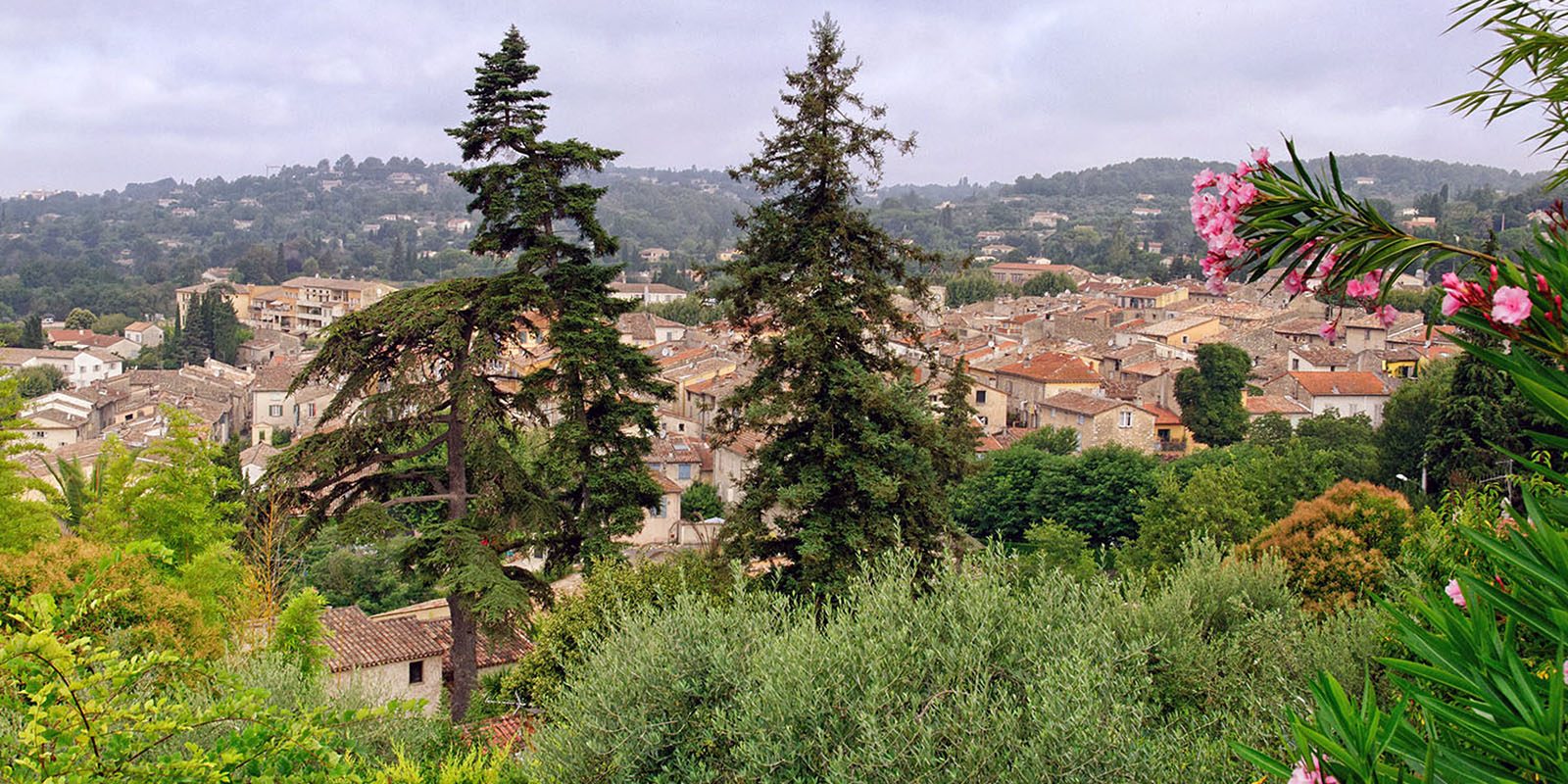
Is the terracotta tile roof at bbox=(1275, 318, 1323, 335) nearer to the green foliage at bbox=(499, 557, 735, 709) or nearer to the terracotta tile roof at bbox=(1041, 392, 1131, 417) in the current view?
the terracotta tile roof at bbox=(1041, 392, 1131, 417)

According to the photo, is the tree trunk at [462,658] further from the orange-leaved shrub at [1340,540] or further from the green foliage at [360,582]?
the green foliage at [360,582]

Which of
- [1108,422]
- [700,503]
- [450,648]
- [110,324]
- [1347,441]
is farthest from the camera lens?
[110,324]

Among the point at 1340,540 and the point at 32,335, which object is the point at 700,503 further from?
the point at 32,335

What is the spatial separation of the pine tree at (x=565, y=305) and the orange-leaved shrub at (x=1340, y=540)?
26.6ft

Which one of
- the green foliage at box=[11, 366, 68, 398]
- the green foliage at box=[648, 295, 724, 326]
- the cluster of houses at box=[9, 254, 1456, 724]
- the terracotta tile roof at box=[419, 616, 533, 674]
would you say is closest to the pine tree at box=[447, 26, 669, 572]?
the terracotta tile roof at box=[419, 616, 533, 674]

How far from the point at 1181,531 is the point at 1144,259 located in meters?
101

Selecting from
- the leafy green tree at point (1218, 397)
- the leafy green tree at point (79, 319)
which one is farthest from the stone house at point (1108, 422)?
the leafy green tree at point (79, 319)

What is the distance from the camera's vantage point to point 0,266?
15112 cm

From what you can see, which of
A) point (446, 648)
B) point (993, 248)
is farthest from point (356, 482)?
point (993, 248)

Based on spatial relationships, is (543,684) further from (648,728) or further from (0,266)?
(0,266)

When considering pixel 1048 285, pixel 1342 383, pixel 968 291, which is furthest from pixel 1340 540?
pixel 1048 285

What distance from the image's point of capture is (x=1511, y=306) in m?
1.94

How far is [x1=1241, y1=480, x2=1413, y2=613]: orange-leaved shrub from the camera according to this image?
41.4 ft

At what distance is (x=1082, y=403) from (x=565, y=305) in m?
28.9
